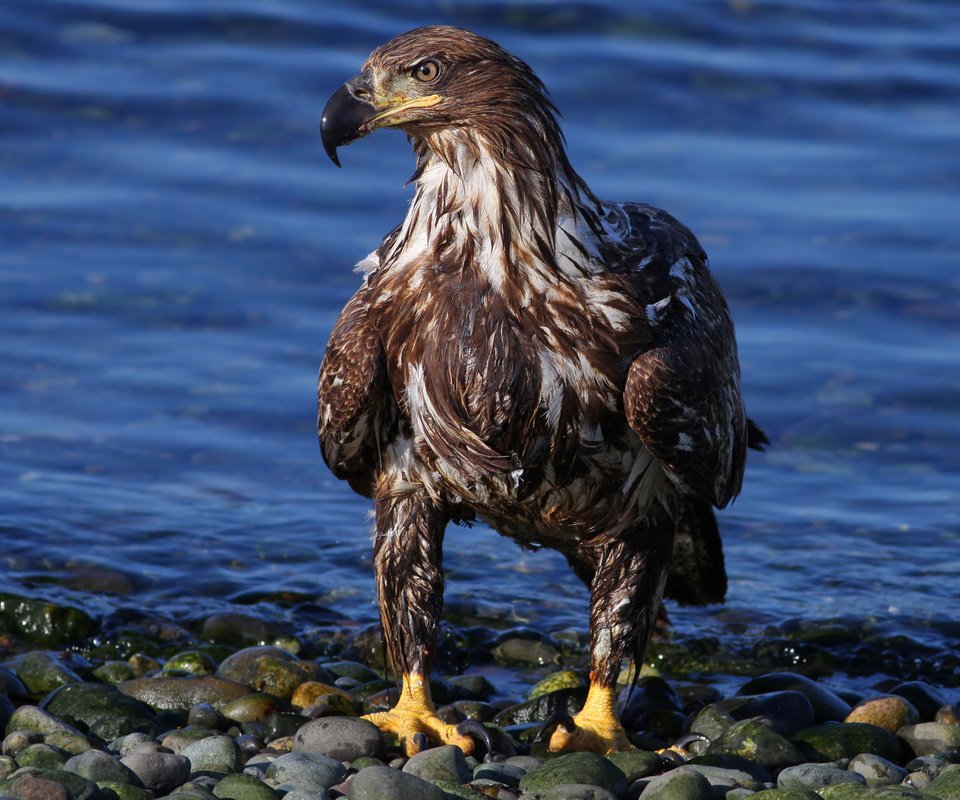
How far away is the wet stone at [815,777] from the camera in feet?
17.9

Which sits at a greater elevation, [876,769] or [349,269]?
[349,269]

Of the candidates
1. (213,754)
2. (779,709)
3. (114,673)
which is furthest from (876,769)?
(114,673)

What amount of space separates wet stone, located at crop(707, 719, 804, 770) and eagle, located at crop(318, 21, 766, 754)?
0.44 metres

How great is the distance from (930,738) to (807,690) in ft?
1.85

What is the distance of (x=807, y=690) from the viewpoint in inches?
255

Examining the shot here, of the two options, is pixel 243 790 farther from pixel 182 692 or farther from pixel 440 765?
pixel 182 692

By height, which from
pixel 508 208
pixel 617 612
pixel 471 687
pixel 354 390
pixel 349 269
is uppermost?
pixel 508 208

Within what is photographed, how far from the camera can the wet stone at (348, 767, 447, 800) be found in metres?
4.91

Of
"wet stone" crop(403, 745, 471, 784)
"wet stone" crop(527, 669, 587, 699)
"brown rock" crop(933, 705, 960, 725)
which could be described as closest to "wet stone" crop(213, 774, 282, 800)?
"wet stone" crop(403, 745, 471, 784)

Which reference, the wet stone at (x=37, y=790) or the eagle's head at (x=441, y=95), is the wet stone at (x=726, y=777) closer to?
the wet stone at (x=37, y=790)

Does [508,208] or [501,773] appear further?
[508,208]

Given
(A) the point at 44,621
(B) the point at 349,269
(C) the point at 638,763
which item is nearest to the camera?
(C) the point at 638,763

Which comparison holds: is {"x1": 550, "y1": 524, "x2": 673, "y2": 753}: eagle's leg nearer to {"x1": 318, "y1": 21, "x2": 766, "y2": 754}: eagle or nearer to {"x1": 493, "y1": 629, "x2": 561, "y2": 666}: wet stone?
{"x1": 318, "y1": 21, "x2": 766, "y2": 754}: eagle

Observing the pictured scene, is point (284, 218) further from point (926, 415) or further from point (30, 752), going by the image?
point (30, 752)
